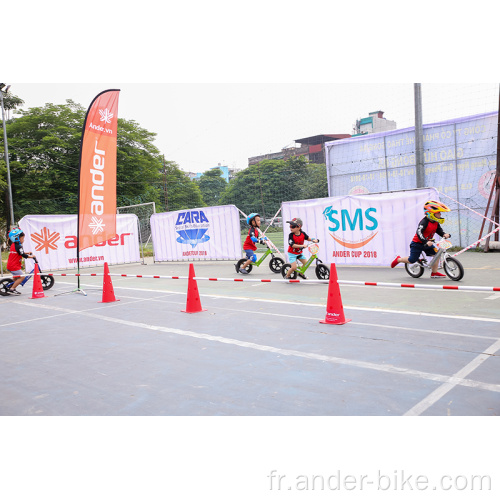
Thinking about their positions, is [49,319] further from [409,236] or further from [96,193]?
[409,236]

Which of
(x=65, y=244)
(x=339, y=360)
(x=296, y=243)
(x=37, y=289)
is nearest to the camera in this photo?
(x=339, y=360)

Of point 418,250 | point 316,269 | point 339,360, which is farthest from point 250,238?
point 339,360

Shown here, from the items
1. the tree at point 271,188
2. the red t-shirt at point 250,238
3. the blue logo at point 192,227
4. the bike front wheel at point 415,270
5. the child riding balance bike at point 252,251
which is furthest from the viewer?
the tree at point 271,188

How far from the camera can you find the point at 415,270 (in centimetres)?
1104

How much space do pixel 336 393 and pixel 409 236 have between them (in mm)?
9319

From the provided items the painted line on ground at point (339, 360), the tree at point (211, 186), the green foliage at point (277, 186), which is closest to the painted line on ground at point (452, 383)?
the painted line on ground at point (339, 360)

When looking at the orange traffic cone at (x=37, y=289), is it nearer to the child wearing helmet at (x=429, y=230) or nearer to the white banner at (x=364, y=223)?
the white banner at (x=364, y=223)

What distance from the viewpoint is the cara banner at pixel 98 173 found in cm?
1061

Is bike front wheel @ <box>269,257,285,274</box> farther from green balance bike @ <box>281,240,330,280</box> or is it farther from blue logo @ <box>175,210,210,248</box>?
blue logo @ <box>175,210,210,248</box>

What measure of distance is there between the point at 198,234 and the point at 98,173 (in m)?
8.03

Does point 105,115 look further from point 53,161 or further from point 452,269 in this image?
point 53,161

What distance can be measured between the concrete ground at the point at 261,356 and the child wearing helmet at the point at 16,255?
237cm

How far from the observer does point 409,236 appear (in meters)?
12.7

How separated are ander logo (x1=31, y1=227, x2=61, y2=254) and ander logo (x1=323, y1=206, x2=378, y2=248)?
11.0 m
